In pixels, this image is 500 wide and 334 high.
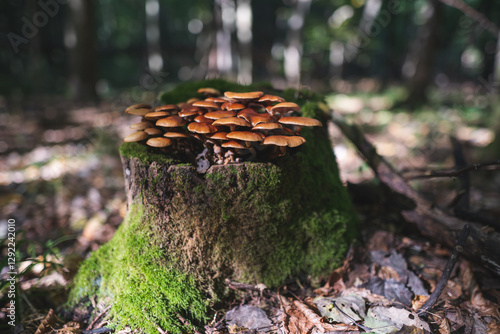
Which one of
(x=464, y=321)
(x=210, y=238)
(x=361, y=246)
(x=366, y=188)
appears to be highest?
(x=366, y=188)

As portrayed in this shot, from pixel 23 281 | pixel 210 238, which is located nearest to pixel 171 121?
pixel 210 238

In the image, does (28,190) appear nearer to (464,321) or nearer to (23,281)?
(23,281)

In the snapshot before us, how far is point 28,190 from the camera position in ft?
16.7

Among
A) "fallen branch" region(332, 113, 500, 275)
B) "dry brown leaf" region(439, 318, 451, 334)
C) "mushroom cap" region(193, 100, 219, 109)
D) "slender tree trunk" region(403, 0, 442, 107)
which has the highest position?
"slender tree trunk" region(403, 0, 442, 107)

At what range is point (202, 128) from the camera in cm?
197

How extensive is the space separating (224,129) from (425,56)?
40.8ft

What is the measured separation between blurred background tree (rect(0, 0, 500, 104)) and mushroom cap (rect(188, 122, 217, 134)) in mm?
1483

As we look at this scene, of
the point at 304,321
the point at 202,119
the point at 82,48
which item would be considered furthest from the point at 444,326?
the point at 82,48

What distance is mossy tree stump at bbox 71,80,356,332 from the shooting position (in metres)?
2.08

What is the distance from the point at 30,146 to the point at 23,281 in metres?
6.09

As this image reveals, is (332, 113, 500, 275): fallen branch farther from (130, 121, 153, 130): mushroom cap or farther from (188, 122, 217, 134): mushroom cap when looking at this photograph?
(130, 121, 153, 130): mushroom cap

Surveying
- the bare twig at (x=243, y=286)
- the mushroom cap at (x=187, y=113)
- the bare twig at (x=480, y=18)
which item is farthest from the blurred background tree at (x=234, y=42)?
the bare twig at (x=243, y=286)

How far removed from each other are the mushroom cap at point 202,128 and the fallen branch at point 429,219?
1851mm


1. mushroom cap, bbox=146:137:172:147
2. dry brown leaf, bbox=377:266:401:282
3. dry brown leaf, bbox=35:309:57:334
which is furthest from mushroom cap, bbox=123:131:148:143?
dry brown leaf, bbox=377:266:401:282
